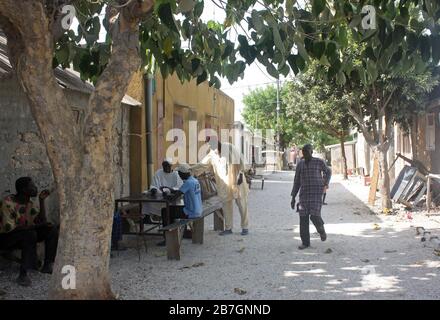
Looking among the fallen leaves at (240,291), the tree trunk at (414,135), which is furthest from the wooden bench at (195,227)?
the tree trunk at (414,135)

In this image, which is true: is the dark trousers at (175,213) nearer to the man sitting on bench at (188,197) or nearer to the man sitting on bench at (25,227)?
the man sitting on bench at (188,197)

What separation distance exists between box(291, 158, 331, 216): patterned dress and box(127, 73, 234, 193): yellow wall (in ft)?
11.9

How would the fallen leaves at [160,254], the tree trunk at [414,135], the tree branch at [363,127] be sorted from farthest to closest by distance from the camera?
the tree trunk at [414,135], the tree branch at [363,127], the fallen leaves at [160,254]

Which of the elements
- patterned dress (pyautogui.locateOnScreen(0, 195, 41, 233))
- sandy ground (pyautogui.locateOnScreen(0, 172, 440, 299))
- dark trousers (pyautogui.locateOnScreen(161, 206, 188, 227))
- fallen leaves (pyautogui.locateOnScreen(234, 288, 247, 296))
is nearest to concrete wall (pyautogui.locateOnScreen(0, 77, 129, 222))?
patterned dress (pyautogui.locateOnScreen(0, 195, 41, 233))

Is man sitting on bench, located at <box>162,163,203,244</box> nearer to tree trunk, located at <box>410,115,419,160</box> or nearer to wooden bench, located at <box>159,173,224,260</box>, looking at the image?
wooden bench, located at <box>159,173,224,260</box>

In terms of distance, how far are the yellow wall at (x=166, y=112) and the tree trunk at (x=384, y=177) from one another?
4936 millimetres

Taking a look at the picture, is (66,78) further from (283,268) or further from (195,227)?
(283,268)

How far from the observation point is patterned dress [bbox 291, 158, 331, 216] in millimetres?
7762

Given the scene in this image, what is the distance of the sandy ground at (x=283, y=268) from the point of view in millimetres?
5465

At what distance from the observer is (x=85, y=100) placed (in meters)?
8.55

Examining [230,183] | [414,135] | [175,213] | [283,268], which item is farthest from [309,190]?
[414,135]

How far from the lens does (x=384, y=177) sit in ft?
39.2

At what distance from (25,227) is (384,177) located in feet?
28.0
